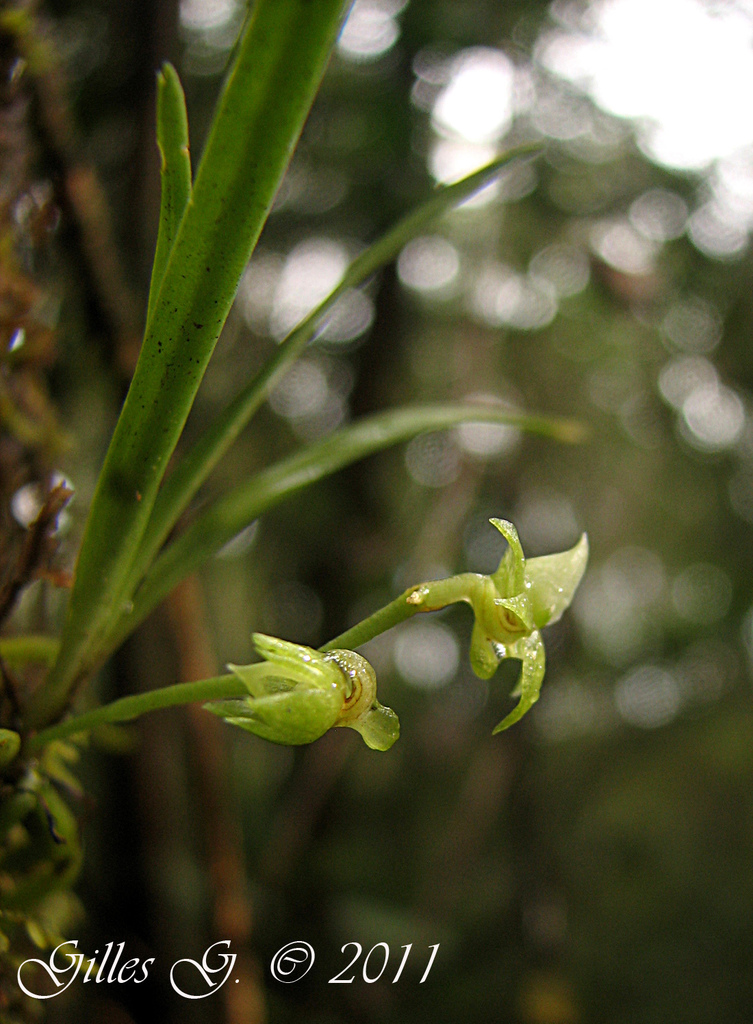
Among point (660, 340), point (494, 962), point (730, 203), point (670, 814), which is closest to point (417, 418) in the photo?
point (730, 203)

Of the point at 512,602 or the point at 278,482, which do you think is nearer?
the point at 512,602

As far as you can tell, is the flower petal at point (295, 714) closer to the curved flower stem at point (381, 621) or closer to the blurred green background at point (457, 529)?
the curved flower stem at point (381, 621)

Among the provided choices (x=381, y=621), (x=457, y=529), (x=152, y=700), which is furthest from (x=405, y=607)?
(x=457, y=529)

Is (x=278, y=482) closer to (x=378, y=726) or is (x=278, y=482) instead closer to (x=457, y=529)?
(x=378, y=726)

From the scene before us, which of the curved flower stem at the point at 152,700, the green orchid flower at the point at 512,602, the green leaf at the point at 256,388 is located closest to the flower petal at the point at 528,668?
the green orchid flower at the point at 512,602

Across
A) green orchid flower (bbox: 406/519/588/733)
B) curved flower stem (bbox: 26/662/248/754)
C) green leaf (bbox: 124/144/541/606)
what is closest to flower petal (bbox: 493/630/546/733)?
green orchid flower (bbox: 406/519/588/733)

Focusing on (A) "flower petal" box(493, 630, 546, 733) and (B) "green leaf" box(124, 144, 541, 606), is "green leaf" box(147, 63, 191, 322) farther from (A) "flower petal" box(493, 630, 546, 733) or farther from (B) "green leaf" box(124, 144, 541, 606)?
(A) "flower petal" box(493, 630, 546, 733)
